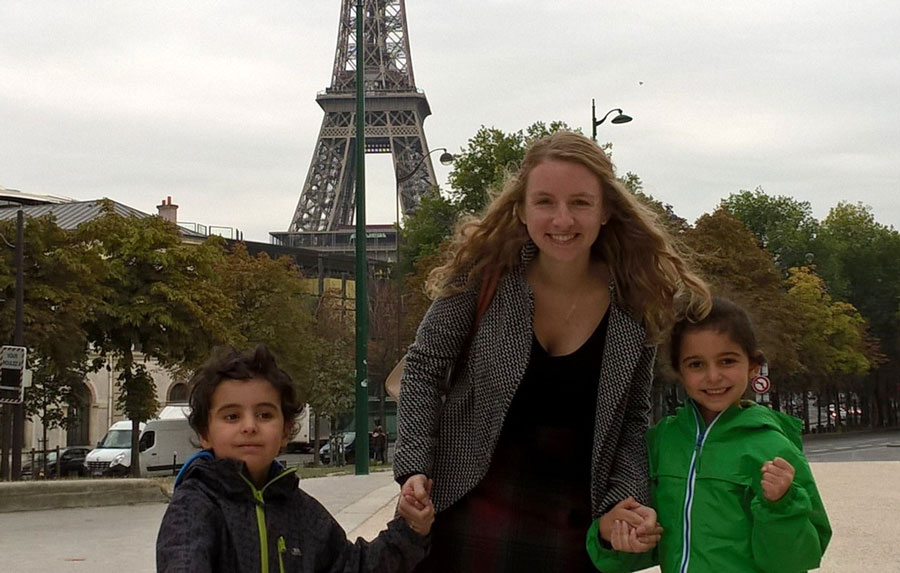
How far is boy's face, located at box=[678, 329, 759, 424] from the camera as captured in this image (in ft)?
10.1

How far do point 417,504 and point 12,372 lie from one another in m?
11.9

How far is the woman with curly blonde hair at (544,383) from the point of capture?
10.2 feet

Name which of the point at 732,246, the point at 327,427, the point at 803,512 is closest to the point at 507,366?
the point at 803,512

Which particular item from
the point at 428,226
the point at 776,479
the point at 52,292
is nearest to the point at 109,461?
the point at 428,226

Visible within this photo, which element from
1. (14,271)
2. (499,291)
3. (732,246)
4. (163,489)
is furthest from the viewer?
(732,246)

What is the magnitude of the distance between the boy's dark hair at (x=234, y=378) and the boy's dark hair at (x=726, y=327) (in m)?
1.04

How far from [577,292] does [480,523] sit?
2.29ft

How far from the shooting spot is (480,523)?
316cm

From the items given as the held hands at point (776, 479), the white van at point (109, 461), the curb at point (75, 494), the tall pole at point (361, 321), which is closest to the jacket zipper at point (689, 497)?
the held hands at point (776, 479)

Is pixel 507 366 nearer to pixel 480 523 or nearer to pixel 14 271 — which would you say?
pixel 480 523

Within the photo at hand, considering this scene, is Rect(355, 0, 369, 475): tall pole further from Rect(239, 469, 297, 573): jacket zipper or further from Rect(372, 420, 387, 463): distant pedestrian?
Rect(239, 469, 297, 573): jacket zipper

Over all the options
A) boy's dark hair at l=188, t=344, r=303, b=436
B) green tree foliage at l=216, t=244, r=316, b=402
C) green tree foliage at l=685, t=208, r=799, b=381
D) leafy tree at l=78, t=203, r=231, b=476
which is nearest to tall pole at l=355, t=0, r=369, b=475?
leafy tree at l=78, t=203, r=231, b=476

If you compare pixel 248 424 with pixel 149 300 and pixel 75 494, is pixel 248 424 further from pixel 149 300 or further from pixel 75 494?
pixel 149 300

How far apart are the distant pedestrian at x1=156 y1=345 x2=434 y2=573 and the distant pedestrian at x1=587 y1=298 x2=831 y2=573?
59cm
